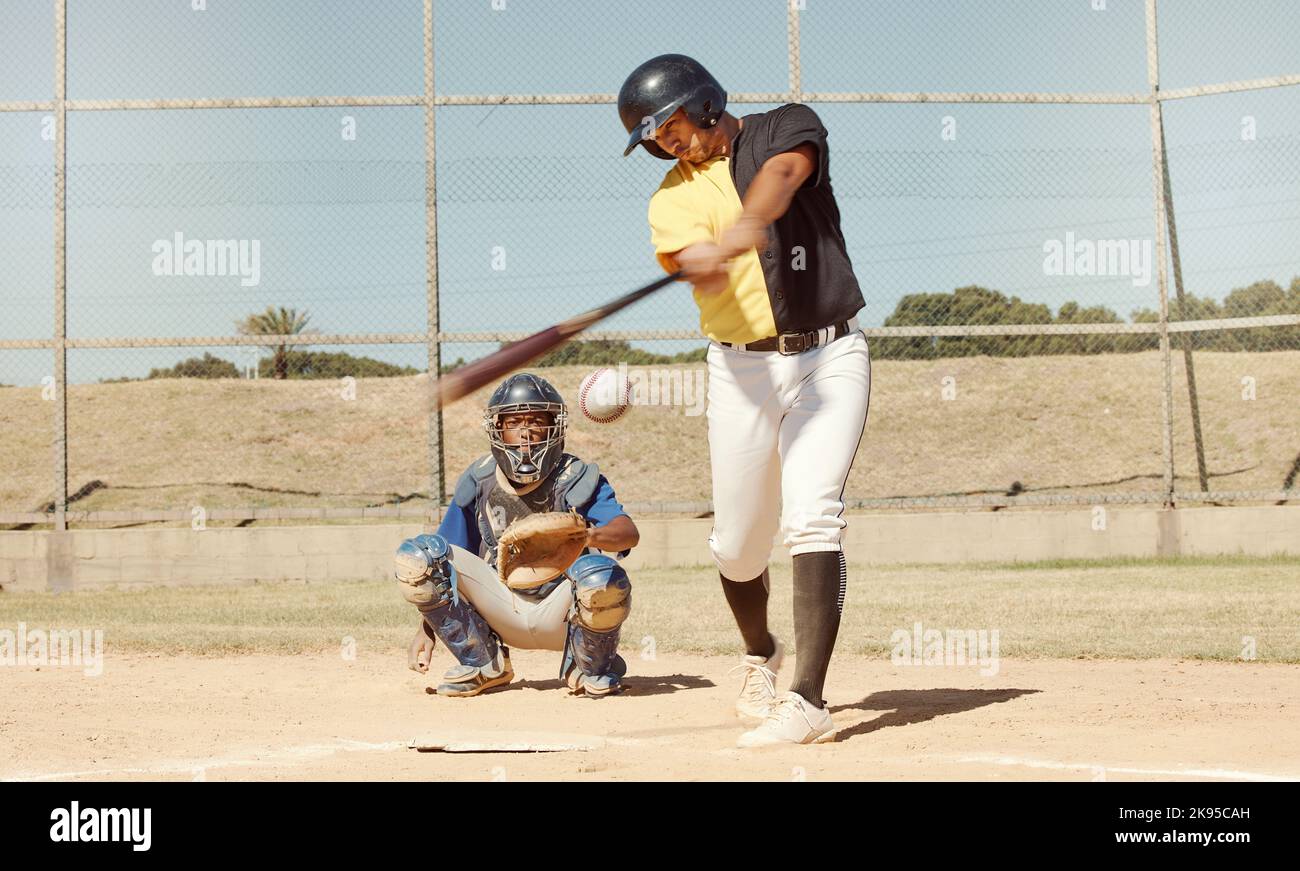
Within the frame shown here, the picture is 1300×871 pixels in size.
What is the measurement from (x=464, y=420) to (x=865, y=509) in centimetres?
481

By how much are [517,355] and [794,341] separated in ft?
3.00

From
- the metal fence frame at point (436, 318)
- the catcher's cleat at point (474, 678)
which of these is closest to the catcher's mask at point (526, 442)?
the catcher's cleat at point (474, 678)

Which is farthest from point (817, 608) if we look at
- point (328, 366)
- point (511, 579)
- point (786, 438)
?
point (328, 366)

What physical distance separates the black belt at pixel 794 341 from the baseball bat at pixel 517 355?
41cm

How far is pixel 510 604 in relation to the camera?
554 cm

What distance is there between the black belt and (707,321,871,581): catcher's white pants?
19 mm

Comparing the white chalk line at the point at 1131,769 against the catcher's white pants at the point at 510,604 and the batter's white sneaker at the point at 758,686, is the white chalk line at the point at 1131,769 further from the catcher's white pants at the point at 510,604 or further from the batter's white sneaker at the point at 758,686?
the catcher's white pants at the point at 510,604

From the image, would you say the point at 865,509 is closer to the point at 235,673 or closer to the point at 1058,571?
the point at 1058,571

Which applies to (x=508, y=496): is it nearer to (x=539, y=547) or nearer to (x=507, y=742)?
(x=539, y=547)

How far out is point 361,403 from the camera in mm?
14203

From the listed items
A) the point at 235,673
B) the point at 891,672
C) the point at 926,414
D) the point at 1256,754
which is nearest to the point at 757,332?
the point at 1256,754

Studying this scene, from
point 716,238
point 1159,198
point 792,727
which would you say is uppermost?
point 1159,198

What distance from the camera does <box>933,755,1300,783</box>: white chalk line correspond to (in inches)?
134

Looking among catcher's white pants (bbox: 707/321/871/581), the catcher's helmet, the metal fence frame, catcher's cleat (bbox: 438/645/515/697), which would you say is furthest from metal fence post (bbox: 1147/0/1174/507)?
the catcher's helmet
